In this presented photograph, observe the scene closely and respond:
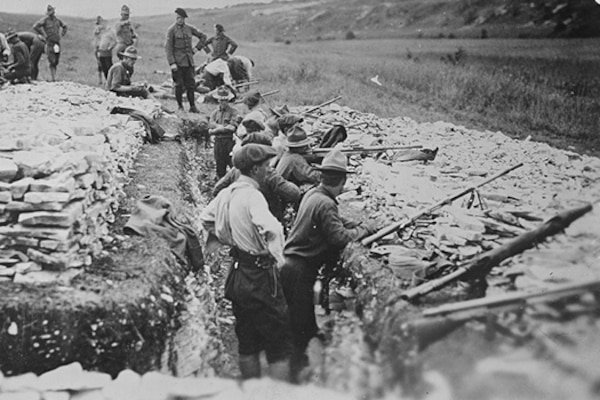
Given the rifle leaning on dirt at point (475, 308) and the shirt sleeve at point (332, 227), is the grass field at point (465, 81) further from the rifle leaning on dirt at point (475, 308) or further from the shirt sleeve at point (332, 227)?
the shirt sleeve at point (332, 227)

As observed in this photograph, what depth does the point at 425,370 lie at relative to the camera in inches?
121

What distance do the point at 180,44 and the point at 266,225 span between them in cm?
692

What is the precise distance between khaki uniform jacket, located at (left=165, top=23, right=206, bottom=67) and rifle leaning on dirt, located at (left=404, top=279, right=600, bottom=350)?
7.57 metres

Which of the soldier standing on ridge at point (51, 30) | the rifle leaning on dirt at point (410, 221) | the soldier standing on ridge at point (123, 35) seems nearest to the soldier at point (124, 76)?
the soldier standing on ridge at point (123, 35)

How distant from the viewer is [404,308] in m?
3.49

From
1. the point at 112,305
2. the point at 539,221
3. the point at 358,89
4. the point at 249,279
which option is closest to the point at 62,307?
the point at 112,305

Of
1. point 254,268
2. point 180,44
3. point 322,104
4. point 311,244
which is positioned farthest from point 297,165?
point 180,44

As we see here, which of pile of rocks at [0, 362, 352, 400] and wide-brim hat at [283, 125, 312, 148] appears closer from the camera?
pile of rocks at [0, 362, 352, 400]

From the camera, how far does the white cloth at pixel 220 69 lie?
11048mm

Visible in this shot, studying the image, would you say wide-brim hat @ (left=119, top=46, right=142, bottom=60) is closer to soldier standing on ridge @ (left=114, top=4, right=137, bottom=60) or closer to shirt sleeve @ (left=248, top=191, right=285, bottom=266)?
soldier standing on ridge @ (left=114, top=4, right=137, bottom=60)

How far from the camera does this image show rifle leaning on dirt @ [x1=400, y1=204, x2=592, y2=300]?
2984 millimetres

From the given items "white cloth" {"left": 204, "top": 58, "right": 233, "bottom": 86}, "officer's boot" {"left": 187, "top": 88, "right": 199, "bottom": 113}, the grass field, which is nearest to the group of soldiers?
→ the grass field

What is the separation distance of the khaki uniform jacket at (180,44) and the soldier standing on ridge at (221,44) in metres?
0.76

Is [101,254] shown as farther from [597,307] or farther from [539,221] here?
[597,307]
